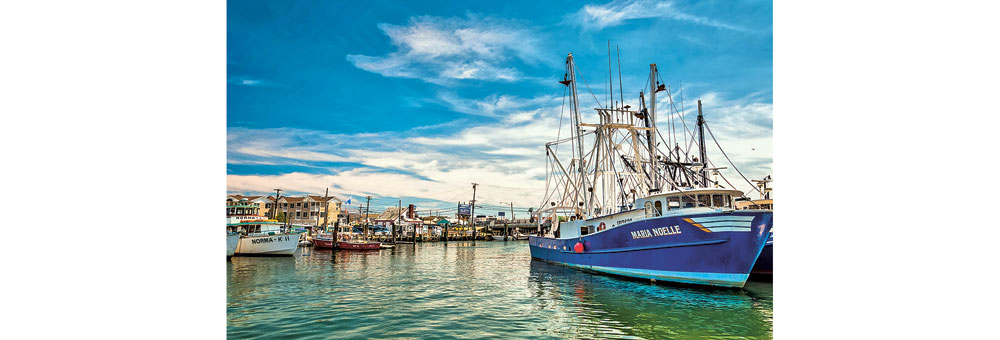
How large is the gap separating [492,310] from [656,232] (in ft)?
15.4

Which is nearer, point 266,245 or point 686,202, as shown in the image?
point 686,202

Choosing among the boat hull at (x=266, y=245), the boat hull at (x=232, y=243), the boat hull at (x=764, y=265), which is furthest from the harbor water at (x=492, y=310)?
the boat hull at (x=266, y=245)

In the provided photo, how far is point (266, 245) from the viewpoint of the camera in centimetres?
2266

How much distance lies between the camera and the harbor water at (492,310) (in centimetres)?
569

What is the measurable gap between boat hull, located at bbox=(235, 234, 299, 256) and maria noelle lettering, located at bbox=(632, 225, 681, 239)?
1808cm

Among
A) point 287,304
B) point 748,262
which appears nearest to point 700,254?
point 748,262

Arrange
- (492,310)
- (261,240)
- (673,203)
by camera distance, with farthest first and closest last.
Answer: (261,240), (673,203), (492,310)

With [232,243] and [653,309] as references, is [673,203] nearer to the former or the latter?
[653,309]

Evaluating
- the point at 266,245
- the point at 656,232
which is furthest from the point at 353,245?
the point at 656,232

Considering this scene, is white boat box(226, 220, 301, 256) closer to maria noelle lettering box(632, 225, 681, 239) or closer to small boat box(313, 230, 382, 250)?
small boat box(313, 230, 382, 250)

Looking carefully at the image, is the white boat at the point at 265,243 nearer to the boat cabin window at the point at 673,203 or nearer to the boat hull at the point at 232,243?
the boat hull at the point at 232,243
